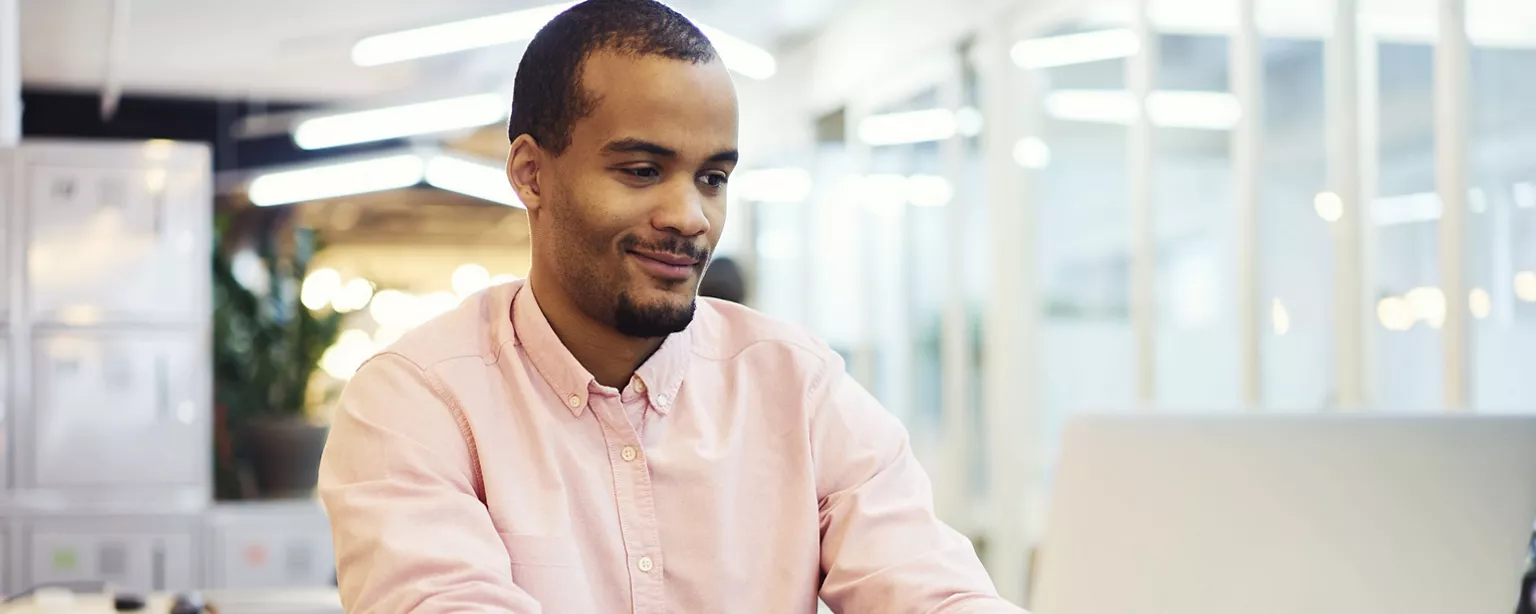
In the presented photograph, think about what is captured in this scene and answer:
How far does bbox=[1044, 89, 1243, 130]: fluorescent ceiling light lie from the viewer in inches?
165

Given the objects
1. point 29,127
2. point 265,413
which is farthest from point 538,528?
→ point 29,127

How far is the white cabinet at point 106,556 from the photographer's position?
6.00 meters

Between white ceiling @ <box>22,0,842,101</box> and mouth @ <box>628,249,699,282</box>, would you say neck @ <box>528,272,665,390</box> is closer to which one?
mouth @ <box>628,249,699,282</box>

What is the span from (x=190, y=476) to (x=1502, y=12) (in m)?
5.39

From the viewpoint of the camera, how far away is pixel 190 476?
619 cm

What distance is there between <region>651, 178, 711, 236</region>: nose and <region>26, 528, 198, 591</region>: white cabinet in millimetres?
5605

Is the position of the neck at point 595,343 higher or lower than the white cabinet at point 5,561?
higher

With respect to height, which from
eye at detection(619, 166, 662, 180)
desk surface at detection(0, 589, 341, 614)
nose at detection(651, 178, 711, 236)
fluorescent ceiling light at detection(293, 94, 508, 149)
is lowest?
desk surface at detection(0, 589, 341, 614)

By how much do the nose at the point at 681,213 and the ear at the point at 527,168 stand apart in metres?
0.14

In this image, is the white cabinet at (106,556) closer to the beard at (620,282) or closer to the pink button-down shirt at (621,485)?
the pink button-down shirt at (621,485)

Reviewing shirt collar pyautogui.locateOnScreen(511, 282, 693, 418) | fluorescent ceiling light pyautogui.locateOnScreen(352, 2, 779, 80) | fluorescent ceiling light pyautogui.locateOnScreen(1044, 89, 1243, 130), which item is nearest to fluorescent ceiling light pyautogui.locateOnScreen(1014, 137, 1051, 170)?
fluorescent ceiling light pyautogui.locateOnScreen(1044, 89, 1243, 130)

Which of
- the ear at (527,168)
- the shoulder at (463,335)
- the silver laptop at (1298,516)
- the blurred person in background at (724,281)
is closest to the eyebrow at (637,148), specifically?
the ear at (527,168)

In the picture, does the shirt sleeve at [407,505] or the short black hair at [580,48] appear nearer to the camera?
the shirt sleeve at [407,505]

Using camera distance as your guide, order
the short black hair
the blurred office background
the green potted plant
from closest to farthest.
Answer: the short black hair → the blurred office background → the green potted plant
